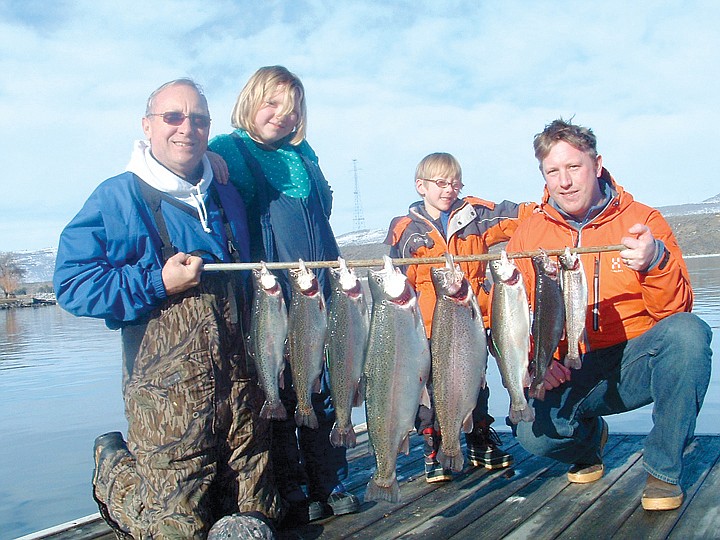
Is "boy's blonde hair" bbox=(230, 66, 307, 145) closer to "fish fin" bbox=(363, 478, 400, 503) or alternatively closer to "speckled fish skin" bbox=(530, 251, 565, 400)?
"speckled fish skin" bbox=(530, 251, 565, 400)

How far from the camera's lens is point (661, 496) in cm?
399

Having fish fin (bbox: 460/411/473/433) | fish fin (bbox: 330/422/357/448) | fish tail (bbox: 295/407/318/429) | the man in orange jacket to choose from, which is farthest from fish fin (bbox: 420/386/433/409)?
the man in orange jacket

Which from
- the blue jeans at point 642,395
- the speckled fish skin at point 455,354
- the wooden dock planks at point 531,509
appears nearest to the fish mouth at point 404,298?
the speckled fish skin at point 455,354

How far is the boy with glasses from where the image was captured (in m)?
5.34

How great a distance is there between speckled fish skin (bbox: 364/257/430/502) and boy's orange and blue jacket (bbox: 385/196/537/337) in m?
1.80

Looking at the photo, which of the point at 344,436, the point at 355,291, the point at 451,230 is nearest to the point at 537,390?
the point at 344,436

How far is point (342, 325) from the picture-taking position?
3.69m

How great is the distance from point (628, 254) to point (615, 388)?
1116 millimetres

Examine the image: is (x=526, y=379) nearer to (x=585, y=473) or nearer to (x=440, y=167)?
(x=585, y=473)

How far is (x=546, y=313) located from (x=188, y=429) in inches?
82.9

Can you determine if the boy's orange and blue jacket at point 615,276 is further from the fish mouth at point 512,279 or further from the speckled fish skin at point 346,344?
the speckled fish skin at point 346,344

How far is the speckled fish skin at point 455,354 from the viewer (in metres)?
3.56

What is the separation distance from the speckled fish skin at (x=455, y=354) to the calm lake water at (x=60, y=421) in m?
3.97

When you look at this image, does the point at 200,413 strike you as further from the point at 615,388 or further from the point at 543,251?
the point at 615,388
